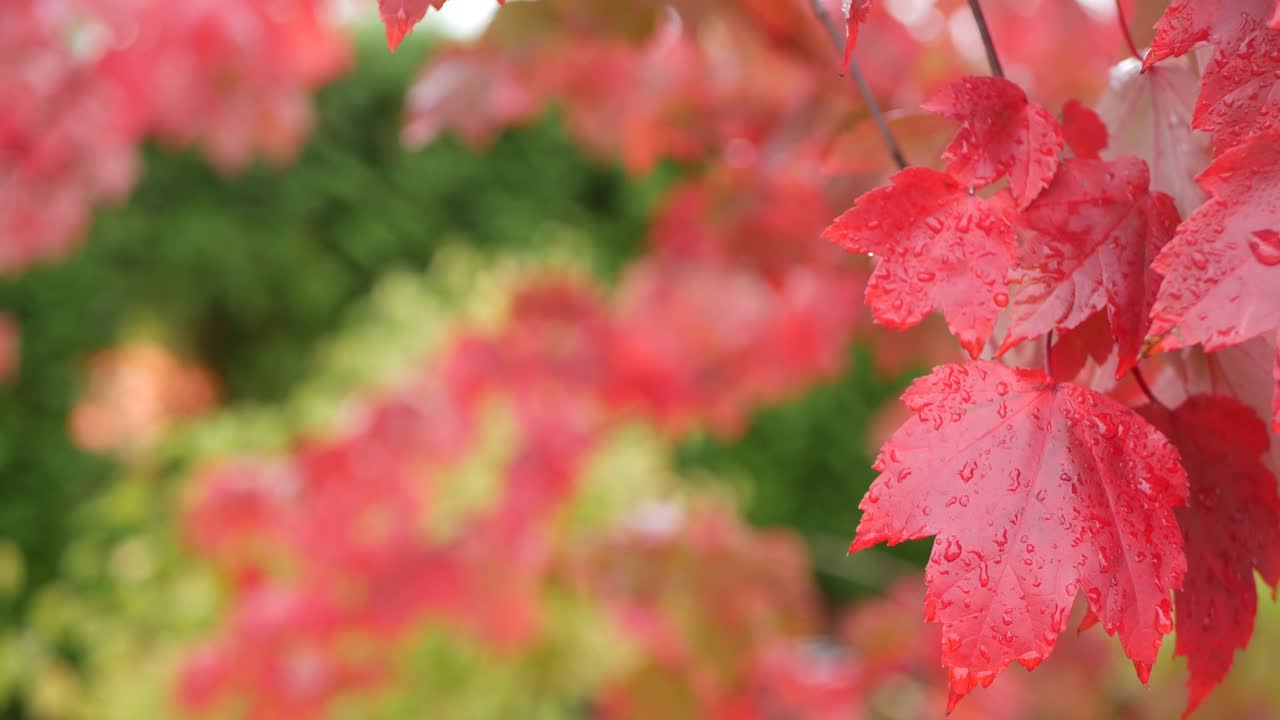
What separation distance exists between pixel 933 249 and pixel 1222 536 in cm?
23

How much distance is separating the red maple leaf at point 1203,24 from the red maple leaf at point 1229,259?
6cm

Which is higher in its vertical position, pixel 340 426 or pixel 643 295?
pixel 340 426

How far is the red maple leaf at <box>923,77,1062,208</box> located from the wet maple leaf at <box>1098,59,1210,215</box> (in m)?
0.10

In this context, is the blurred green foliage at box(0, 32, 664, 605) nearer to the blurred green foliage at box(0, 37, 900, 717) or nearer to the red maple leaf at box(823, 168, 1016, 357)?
the blurred green foliage at box(0, 37, 900, 717)

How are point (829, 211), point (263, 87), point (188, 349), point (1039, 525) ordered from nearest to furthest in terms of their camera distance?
point (1039, 525)
point (829, 211)
point (263, 87)
point (188, 349)

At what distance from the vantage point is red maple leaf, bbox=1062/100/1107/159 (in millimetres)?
633

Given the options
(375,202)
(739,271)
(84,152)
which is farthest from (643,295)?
(375,202)

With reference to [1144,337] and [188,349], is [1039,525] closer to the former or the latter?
[1144,337]

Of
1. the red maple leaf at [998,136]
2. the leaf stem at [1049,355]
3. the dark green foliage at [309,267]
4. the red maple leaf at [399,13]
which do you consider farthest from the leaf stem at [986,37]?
the dark green foliage at [309,267]

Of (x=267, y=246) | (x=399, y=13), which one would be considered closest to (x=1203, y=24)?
(x=399, y=13)

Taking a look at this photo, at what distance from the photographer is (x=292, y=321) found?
5.05 metres

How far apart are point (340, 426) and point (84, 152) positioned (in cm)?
97

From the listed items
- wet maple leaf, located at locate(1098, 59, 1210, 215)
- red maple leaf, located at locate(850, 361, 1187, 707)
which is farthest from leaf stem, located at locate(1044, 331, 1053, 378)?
wet maple leaf, located at locate(1098, 59, 1210, 215)

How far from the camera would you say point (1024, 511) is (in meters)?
0.52
